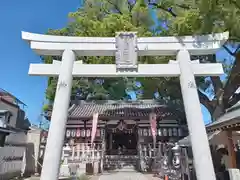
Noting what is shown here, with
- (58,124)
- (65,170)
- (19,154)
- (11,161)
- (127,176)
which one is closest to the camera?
(58,124)

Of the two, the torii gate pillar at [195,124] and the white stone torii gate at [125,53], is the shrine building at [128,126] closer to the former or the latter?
the white stone torii gate at [125,53]

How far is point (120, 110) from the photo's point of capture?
1859 centimetres

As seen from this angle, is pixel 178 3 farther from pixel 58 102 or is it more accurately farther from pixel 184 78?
pixel 58 102

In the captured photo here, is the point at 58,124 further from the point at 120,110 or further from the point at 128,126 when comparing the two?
the point at 120,110

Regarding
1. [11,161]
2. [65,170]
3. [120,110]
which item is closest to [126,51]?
[65,170]

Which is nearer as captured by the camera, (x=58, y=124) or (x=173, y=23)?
(x=58, y=124)

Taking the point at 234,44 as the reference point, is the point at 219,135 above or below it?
below

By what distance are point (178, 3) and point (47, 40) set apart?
22.2 feet

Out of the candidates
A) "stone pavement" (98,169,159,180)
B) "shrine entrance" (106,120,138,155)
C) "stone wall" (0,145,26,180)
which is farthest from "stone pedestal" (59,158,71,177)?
"shrine entrance" (106,120,138,155)

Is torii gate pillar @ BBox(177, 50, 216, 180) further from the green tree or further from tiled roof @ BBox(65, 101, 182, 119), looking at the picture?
tiled roof @ BBox(65, 101, 182, 119)

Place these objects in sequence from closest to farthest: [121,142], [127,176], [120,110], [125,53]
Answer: [125,53] < [127,176] < [120,110] < [121,142]

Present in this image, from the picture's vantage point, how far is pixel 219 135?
37.0 feet

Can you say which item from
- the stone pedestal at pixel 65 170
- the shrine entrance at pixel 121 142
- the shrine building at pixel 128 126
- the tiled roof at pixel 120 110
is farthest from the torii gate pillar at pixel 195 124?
the shrine entrance at pixel 121 142

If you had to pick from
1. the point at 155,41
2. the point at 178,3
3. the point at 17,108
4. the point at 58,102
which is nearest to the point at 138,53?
the point at 155,41
